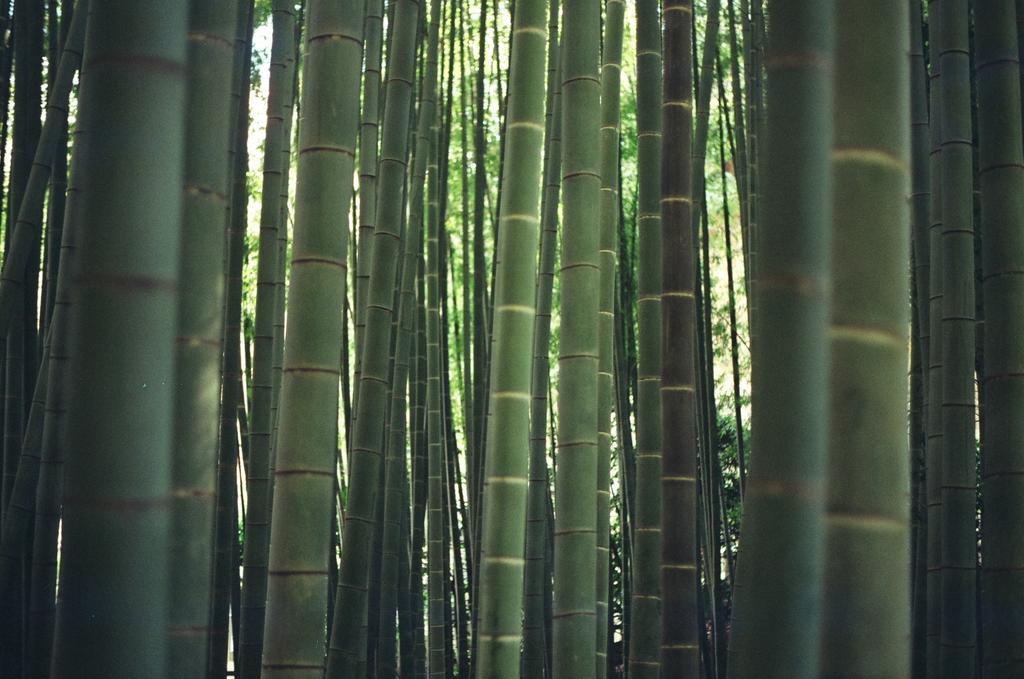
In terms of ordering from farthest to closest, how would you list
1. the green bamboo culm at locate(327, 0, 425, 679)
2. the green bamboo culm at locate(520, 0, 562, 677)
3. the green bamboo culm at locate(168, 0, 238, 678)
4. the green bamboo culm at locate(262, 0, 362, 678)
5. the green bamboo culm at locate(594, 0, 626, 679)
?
the green bamboo culm at locate(520, 0, 562, 677) < the green bamboo culm at locate(594, 0, 626, 679) < the green bamboo culm at locate(327, 0, 425, 679) < the green bamboo culm at locate(262, 0, 362, 678) < the green bamboo culm at locate(168, 0, 238, 678)

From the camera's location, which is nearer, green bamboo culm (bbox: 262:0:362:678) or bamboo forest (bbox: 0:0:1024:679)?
bamboo forest (bbox: 0:0:1024:679)

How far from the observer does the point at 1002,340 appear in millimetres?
2295

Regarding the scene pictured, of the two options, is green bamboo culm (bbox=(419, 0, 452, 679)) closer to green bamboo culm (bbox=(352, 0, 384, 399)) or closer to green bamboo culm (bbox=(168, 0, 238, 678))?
green bamboo culm (bbox=(352, 0, 384, 399))

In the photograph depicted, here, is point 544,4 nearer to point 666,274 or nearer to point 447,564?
point 666,274

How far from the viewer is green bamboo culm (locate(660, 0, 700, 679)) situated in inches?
101

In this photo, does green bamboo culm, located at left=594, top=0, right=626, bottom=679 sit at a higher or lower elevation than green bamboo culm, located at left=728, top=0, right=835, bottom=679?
higher

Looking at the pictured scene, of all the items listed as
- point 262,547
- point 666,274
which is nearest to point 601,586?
point 262,547

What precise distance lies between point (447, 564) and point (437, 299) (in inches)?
55.7

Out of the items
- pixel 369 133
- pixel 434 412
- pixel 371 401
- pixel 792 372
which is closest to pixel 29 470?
pixel 371 401

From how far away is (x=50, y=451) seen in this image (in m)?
2.97

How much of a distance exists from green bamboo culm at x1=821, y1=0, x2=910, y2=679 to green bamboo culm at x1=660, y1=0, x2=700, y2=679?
4.65 ft

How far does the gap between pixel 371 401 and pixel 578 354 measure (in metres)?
0.71

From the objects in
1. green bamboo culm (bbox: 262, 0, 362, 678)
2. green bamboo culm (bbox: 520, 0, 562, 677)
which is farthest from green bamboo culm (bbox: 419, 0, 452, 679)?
green bamboo culm (bbox: 262, 0, 362, 678)

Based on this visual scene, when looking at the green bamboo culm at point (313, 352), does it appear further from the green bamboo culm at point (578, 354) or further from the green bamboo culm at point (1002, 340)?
the green bamboo culm at point (1002, 340)
